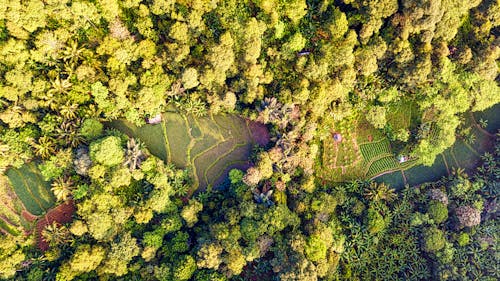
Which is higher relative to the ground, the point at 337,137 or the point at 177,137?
the point at 177,137

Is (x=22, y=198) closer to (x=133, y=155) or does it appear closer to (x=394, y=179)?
(x=133, y=155)

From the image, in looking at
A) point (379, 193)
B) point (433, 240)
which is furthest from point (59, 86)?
point (433, 240)

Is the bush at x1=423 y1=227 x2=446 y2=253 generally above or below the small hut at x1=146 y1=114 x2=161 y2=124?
below

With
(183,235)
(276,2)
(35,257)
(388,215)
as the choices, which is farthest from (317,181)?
(35,257)

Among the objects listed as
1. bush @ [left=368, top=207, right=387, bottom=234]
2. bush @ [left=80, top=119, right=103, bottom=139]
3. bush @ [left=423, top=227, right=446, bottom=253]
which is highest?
bush @ [left=80, top=119, right=103, bottom=139]

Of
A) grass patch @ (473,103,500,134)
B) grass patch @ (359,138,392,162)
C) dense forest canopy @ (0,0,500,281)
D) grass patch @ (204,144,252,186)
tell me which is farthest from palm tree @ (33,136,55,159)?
grass patch @ (473,103,500,134)

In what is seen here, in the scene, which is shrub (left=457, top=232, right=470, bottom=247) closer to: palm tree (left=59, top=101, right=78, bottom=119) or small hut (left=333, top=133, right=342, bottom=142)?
small hut (left=333, top=133, right=342, bottom=142)

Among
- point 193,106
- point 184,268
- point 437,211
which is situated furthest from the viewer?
point 437,211

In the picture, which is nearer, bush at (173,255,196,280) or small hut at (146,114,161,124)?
bush at (173,255,196,280)
